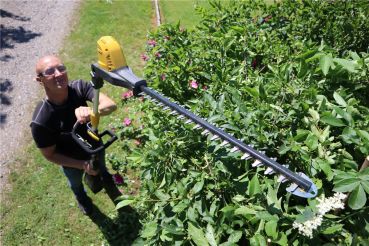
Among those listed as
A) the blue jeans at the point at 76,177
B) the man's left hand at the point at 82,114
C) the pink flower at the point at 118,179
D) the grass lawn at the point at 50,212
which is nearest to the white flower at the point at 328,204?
the man's left hand at the point at 82,114

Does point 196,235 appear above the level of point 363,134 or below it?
below

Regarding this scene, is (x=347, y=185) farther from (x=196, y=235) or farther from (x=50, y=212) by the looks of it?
(x=50, y=212)

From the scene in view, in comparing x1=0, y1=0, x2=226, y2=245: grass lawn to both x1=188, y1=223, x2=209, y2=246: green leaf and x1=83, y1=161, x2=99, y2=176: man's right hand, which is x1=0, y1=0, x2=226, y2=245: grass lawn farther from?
x1=188, y1=223, x2=209, y2=246: green leaf

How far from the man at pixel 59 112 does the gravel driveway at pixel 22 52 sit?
1.96 metres

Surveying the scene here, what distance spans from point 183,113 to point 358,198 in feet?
3.22

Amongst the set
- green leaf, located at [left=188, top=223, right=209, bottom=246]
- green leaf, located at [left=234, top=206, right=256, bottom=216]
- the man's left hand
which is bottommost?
the man's left hand

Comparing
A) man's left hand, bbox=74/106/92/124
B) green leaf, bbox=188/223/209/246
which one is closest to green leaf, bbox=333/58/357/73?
green leaf, bbox=188/223/209/246

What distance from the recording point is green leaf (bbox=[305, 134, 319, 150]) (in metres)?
1.90

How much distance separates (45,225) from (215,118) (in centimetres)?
338

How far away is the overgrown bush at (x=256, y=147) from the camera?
1749 millimetres

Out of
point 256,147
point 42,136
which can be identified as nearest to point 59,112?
point 42,136

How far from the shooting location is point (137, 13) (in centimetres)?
927

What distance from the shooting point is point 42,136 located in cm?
326

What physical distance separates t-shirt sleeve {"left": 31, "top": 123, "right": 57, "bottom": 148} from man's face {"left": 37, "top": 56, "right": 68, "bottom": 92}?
38cm
